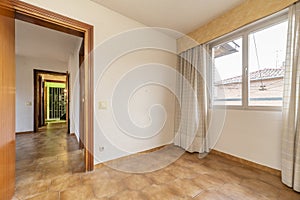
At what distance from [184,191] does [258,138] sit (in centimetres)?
140

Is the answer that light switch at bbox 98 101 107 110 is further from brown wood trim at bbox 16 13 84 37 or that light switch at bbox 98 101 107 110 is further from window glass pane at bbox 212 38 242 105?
window glass pane at bbox 212 38 242 105

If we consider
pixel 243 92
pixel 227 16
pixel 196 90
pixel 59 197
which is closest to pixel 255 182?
pixel 243 92

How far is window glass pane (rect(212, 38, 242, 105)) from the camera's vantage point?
2347 millimetres

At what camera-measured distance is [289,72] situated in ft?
5.20

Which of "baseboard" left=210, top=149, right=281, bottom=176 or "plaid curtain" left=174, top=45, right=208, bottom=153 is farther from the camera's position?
"plaid curtain" left=174, top=45, right=208, bottom=153

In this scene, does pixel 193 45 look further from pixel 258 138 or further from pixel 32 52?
pixel 32 52

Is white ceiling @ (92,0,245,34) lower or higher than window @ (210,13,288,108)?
higher

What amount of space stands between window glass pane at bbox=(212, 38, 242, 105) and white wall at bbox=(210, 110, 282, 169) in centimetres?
26

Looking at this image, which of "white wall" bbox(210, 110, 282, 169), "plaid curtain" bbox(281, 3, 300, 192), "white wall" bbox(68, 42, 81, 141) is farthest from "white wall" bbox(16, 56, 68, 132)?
"plaid curtain" bbox(281, 3, 300, 192)

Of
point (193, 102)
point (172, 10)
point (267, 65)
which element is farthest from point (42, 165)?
point (267, 65)

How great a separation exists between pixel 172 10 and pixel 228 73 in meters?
1.46

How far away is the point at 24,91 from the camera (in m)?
4.38

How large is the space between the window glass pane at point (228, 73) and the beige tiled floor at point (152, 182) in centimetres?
109

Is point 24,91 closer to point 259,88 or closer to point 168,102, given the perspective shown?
point 168,102
